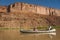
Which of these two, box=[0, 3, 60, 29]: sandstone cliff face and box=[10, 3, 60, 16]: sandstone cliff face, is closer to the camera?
box=[0, 3, 60, 29]: sandstone cliff face

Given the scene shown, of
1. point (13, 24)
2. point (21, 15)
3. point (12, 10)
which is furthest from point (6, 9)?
point (13, 24)

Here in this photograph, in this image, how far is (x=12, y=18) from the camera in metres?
78.3

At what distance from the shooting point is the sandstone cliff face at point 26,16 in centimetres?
7594

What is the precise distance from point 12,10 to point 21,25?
1548 centimetres

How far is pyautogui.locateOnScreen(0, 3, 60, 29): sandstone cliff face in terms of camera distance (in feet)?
249

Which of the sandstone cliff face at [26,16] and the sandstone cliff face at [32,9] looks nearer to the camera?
the sandstone cliff face at [26,16]

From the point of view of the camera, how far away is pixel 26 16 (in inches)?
3314

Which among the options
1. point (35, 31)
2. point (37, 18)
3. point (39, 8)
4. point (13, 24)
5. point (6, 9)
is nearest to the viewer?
point (35, 31)

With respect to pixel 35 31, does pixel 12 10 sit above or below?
above

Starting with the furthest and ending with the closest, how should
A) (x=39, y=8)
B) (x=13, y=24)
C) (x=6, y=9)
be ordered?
(x=39, y=8), (x=6, y=9), (x=13, y=24)

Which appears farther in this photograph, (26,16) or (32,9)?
(32,9)

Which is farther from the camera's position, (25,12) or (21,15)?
(25,12)

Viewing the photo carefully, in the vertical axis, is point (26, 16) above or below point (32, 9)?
below

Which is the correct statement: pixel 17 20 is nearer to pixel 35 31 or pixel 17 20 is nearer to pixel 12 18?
pixel 12 18
